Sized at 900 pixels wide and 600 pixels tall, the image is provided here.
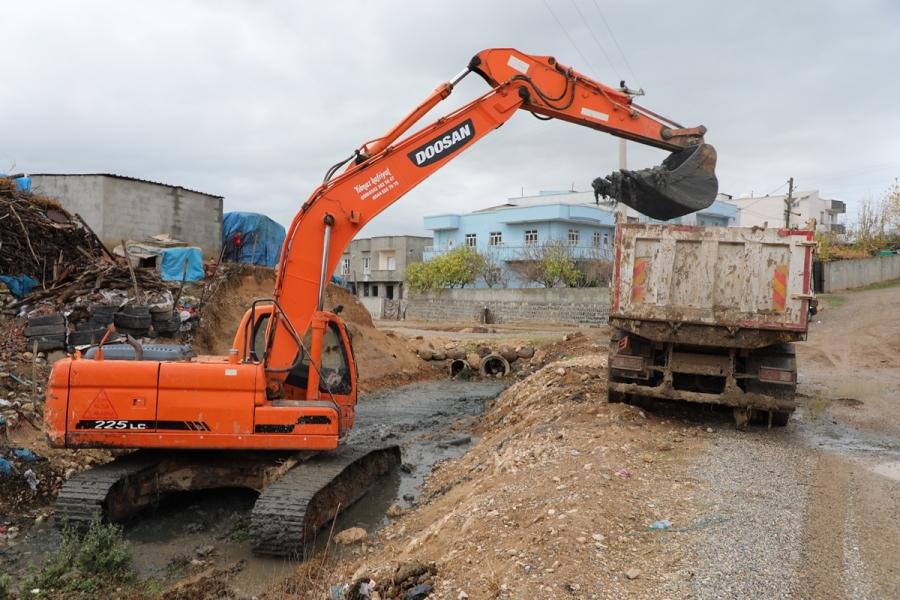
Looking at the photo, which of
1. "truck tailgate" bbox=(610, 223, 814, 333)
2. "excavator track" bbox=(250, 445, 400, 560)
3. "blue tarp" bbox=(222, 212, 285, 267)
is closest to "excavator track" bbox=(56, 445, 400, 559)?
"excavator track" bbox=(250, 445, 400, 560)

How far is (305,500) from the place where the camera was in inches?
228

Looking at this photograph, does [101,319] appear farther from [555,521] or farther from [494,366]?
[494,366]

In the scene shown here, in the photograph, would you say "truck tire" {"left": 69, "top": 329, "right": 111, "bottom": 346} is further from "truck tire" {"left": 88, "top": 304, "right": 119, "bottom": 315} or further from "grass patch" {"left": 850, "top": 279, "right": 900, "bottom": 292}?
"grass patch" {"left": 850, "top": 279, "right": 900, "bottom": 292}

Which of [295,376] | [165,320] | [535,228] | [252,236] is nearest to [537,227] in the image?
[535,228]

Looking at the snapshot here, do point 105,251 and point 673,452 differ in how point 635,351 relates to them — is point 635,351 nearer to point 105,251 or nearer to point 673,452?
point 673,452

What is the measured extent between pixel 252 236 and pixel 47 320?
1253cm

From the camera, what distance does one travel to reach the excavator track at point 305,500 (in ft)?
18.5

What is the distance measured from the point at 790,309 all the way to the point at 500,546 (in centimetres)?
507

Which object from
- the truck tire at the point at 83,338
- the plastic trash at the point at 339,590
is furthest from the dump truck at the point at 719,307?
the truck tire at the point at 83,338

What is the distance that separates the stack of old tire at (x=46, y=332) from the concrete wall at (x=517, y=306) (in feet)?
79.3

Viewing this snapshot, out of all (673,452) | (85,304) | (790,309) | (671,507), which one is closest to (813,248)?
(790,309)

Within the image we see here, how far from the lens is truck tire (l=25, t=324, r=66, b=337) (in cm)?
1135

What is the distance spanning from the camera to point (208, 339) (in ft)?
51.3

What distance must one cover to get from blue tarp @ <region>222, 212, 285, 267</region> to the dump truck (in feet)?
57.2
